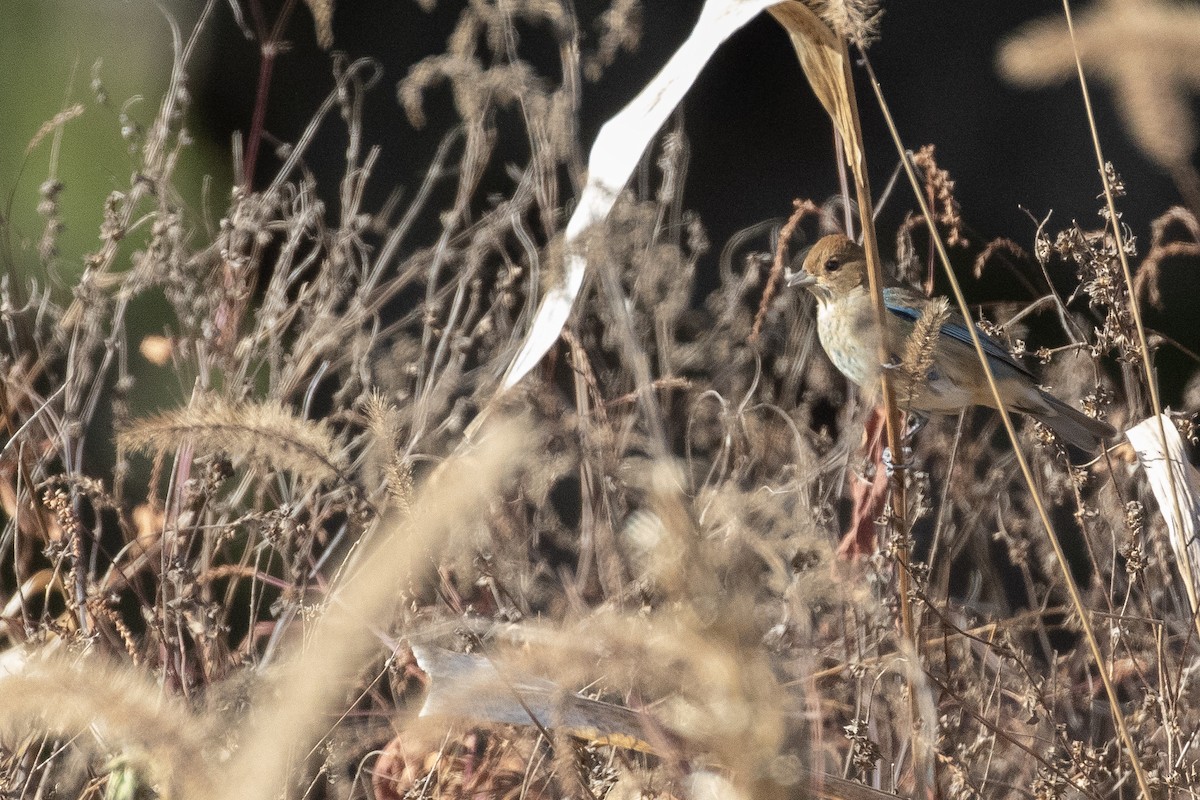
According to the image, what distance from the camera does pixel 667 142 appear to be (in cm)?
295

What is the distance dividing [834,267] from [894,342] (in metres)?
0.26

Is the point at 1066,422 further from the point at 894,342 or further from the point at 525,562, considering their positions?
the point at 525,562

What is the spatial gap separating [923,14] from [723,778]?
4.07m

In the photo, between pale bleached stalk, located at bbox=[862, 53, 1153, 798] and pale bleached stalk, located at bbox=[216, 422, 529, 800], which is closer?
pale bleached stalk, located at bbox=[216, 422, 529, 800]

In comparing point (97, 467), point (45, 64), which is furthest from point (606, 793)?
point (45, 64)

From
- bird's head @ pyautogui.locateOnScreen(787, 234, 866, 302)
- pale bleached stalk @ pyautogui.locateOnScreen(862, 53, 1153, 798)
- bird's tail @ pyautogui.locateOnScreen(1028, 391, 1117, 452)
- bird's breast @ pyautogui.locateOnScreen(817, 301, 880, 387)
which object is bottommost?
bird's tail @ pyautogui.locateOnScreen(1028, 391, 1117, 452)

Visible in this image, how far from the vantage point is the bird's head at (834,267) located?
352 centimetres

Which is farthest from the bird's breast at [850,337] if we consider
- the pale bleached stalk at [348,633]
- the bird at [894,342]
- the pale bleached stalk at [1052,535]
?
the pale bleached stalk at [348,633]

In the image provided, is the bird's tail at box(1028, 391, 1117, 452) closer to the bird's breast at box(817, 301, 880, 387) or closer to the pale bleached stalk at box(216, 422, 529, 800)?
the bird's breast at box(817, 301, 880, 387)

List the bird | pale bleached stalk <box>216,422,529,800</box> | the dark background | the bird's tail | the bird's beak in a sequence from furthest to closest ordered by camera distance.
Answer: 1. the dark background
2. the bird's beak
3. the bird
4. the bird's tail
5. pale bleached stalk <box>216,422,529,800</box>

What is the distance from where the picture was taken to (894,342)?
3.55m

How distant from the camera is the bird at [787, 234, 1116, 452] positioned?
319cm

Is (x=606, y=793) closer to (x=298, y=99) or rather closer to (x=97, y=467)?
(x=97, y=467)

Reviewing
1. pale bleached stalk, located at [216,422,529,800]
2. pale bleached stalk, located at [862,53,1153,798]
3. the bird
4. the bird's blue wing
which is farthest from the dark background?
pale bleached stalk, located at [216,422,529,800]
